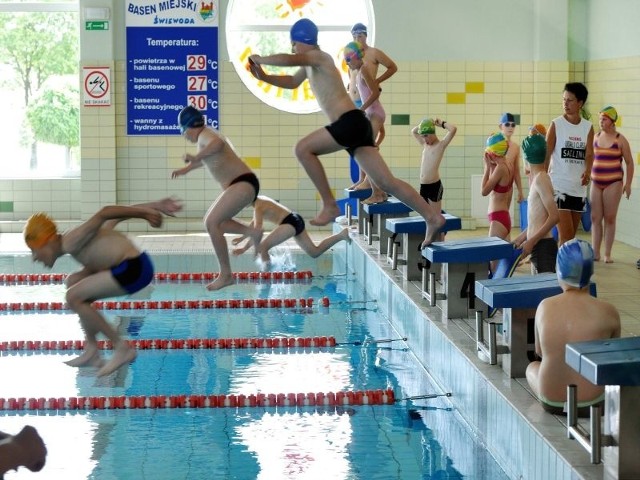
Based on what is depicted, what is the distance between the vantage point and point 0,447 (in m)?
3.30

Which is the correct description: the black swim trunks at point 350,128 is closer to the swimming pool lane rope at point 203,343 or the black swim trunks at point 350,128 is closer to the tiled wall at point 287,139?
the swimming pool lane rope at point 203,343

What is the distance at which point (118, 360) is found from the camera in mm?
6734

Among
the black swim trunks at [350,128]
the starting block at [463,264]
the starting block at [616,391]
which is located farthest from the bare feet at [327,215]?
the starting block at [616,391]

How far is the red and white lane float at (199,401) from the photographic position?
7.58 meters

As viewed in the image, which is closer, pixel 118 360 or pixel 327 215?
pixel 118 360

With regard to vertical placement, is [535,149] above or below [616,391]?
above

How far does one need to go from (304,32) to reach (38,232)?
1.97 metres

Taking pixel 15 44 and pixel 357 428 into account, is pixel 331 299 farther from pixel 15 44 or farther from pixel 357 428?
pixel 15 44

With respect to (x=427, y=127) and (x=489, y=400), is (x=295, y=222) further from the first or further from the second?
(x=489, y=400)

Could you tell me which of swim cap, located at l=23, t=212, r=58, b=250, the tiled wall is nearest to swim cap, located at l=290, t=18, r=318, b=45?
swim cap, located at l=23, t=212, r=58, b=250

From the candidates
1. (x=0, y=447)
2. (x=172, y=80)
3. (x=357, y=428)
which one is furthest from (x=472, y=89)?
(x=0, y=447)

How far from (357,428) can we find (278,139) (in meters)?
9.46

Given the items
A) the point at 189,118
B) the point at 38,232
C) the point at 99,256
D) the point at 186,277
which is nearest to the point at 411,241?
the point at 189,118

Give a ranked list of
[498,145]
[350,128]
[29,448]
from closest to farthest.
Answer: [29,448] → [350,128] → [498,145]
